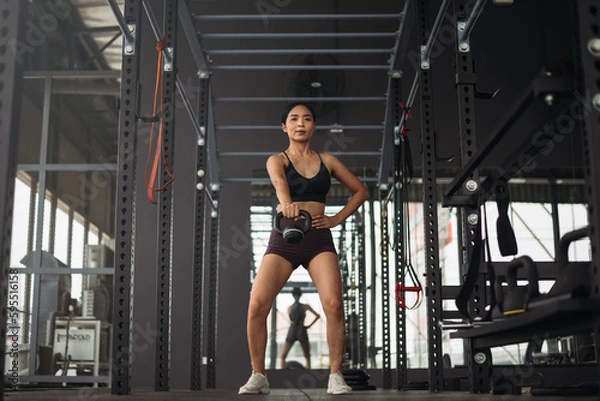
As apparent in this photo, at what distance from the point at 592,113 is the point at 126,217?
1.95m

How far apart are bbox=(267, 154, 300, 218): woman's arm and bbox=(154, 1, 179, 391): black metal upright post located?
0.55 metres

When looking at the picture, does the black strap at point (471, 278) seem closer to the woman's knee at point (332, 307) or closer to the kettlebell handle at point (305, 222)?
the kettlebell handle at point (305, 222)

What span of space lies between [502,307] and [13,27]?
4.75 ft

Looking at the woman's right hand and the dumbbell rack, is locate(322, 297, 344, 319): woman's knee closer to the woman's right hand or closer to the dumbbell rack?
the woman's right hand

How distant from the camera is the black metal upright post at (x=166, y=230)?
3.55 meters

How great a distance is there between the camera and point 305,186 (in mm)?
3537

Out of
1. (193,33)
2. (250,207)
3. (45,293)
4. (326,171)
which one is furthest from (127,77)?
(45,293)

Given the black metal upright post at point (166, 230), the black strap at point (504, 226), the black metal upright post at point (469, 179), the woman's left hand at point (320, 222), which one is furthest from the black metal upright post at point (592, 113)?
the black metal upright post at point (166, 230)

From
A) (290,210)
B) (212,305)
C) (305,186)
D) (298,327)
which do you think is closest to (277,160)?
(305,186)

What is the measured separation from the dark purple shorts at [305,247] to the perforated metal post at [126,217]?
0.76 m

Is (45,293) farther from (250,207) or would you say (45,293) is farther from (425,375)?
(425,375)

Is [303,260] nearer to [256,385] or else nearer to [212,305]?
[256,385]

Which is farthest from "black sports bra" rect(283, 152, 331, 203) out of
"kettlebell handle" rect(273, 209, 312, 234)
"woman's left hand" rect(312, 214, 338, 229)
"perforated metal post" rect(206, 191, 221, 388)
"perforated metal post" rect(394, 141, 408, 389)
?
"perforated metal post" rect(206, 191, 221, 388)

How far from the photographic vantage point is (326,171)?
11.9ft
